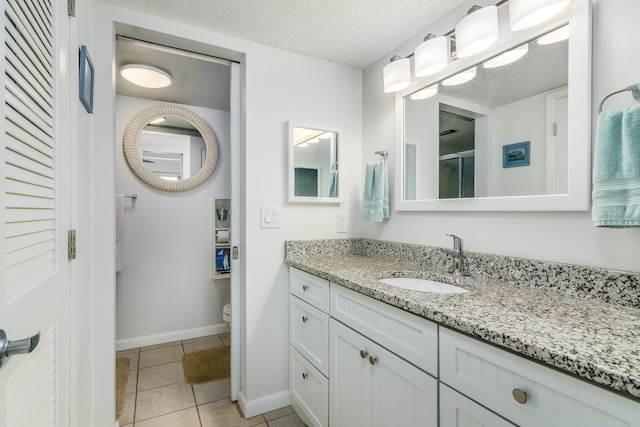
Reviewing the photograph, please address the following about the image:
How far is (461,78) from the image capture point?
4.85ft

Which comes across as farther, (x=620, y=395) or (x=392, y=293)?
(x=392, y=293)

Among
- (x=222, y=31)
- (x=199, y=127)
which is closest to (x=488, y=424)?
(x=222, y=31)

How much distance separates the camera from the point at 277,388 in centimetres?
185

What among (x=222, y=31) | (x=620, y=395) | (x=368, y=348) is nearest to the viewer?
(x=620, y=395)

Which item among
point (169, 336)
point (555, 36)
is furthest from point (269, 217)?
point (169, 336)

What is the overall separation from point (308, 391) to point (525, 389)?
1.19m

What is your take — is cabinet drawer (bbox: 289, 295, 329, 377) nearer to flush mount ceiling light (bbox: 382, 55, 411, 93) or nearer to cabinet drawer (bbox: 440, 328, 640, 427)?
cabinet drawer (bbox: 440, 328, 640, 427)

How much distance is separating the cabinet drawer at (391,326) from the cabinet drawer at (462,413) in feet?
0.21

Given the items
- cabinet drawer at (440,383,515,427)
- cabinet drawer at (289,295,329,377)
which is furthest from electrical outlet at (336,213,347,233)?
cabinet drawer at (440,383,515,427)

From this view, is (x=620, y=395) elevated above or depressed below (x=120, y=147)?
below

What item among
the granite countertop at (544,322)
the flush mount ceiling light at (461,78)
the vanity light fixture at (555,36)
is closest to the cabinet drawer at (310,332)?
the granite countertop at (544,322)

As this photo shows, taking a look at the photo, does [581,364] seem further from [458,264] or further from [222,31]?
[222,31]

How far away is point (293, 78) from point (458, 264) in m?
1.45

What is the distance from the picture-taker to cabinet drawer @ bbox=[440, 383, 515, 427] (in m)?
0.74
